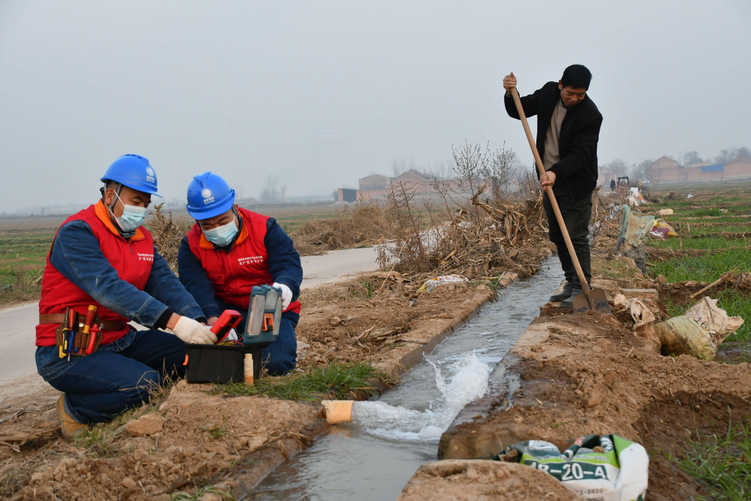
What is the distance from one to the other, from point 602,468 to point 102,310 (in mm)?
3105

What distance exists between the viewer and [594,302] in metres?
4.99

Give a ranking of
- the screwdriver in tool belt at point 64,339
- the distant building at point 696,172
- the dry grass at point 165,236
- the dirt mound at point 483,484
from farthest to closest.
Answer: the distant building at point 696,172, the dry grass at point 165,236, the screwdriver in tool belt at point 64,339, the dirt mound at point 483,484

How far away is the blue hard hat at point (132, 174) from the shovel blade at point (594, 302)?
3798 millimetres

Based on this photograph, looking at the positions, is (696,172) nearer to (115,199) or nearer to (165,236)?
(165,236)

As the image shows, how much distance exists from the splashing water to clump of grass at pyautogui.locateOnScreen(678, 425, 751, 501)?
118 centimetres

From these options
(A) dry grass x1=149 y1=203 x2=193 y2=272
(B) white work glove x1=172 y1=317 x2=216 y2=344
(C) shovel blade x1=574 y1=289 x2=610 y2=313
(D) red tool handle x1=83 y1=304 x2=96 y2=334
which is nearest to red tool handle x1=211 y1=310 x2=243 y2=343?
(B) white work glove x1=172 y1=317 x2=216 y2=344

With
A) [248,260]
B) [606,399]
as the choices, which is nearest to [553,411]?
[606,399]

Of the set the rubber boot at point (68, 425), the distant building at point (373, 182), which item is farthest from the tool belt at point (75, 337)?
the distant building at point (373, 182)

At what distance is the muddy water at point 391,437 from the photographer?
2.56m

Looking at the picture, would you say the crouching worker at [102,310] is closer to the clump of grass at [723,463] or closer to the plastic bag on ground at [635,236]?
the clump of grass at [723,463]

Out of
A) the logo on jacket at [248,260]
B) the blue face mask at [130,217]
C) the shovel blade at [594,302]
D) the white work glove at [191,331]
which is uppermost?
the blue face mask at [130,217]

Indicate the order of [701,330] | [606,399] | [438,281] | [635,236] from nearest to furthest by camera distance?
[606,399], [701,330], [438,281], [635,236]

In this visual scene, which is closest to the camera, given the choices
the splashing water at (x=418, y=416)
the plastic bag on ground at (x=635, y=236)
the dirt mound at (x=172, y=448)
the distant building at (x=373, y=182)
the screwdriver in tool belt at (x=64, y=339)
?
the dirt mound at (x=172, y=448)

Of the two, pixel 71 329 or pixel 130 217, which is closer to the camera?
pixel 71 329
